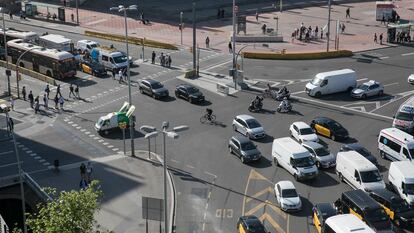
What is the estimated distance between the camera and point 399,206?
127ft

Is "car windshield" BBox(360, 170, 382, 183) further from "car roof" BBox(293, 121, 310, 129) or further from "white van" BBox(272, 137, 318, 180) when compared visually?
"car roof" BBox(293, 121, 310, 129)

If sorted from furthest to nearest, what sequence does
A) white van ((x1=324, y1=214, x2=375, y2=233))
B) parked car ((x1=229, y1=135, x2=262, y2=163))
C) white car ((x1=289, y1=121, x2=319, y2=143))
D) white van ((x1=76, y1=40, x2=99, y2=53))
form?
white van ((x1=76, y1=40, x2=99, y2=53)) → white car ((x1=289, y1=121, x2=319, y2=143)) → parked car ((x1=229, y1=135, x2=262, y2=163)) → white van ((x1=324, y1=214, x2=375, y2=233))

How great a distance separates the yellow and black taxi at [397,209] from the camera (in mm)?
38281

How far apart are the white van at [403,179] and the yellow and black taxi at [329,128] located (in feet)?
27.4

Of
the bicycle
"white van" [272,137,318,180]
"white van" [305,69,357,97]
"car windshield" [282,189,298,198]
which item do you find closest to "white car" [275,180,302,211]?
"car windshield" [282,189,298,198]

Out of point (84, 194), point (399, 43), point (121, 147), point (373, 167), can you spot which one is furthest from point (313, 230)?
point (399, 43)

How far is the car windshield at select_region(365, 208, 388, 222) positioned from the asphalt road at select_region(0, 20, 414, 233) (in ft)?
12.3

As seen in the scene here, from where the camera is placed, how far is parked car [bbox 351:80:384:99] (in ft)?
203

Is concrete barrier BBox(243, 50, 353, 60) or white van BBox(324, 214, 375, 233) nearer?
white van BBox(324, 214, 375, 233)

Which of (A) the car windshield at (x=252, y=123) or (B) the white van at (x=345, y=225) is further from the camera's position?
(A) the car windshield at (x=252, y=123)

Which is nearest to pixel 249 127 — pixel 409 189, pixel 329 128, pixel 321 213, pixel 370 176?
pixel 329 128

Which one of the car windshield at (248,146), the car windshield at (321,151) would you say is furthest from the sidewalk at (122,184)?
the car windshield at (321,151)

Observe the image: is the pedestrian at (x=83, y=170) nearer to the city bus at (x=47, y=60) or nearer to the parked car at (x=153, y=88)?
the parked car at (x=153, y=88)

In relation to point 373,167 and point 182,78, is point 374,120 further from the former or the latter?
point 182,78
